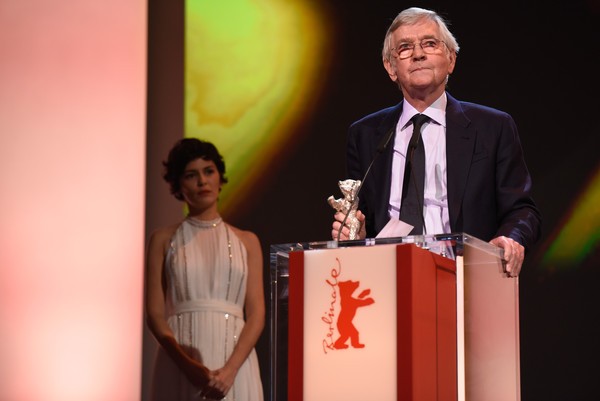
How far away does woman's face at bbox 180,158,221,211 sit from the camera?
11.2ft

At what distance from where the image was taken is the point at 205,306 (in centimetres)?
317

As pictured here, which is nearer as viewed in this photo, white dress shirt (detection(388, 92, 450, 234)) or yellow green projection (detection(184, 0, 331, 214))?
white dress shirt (detection(388, 92, 450, 234))

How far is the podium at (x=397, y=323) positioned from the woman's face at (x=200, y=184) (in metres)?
1.40

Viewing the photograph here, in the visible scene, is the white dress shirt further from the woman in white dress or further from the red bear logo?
the woman in white dress

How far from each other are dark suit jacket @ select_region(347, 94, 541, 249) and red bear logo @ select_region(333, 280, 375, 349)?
661mm

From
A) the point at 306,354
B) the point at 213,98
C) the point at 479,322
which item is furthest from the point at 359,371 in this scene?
the point at 213,98

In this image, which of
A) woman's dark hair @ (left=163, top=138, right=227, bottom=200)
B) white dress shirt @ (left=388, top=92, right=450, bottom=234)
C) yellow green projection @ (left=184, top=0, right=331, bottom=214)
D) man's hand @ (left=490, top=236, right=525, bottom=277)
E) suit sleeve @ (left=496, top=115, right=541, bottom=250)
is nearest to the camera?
man's hand @ (left=490, top=236, right=525, bottom=277)

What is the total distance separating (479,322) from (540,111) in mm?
1810

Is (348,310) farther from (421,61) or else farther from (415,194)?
(421,61)

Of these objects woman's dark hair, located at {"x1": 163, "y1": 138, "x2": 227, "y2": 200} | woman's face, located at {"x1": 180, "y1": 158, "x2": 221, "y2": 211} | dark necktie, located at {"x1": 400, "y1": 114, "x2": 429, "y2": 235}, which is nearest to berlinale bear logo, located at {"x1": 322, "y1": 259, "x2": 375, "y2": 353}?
dark necktie, located at {"x1": 400, "y1": 114, "x2": 429, "y2": 235}

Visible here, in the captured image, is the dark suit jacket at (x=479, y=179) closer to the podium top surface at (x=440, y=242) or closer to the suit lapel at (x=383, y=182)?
the suit lapel at (x=383, y=182)

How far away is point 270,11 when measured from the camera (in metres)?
4.24

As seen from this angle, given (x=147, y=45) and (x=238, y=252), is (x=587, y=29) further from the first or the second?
(x=147, y=45)

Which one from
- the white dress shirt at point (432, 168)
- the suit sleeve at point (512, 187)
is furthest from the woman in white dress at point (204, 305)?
the suit sleeve at point (512, 187)
